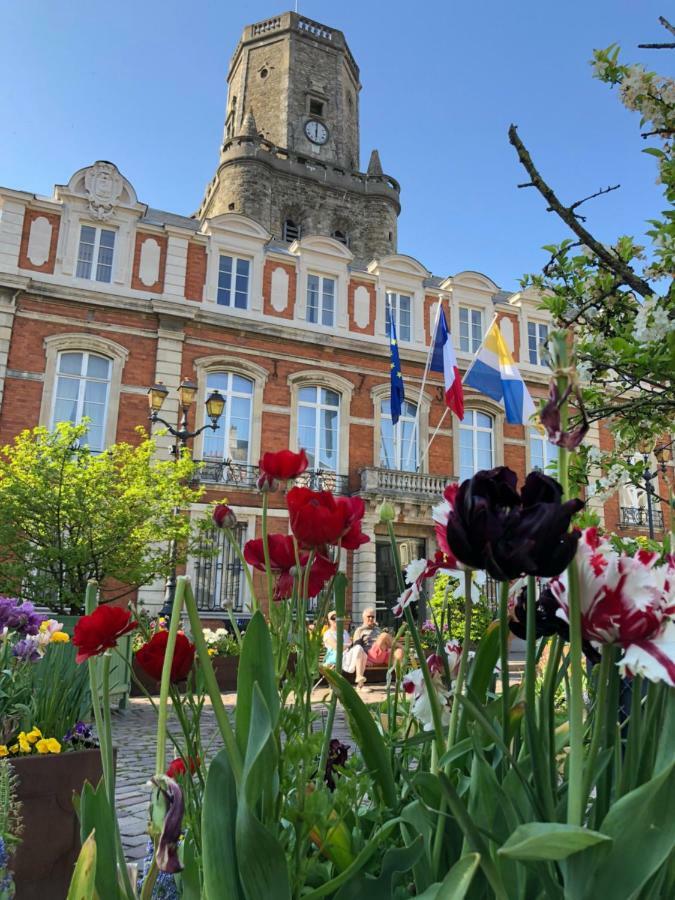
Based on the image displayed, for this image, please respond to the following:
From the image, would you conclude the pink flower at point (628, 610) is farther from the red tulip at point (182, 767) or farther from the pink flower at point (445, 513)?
the red tulip at point (182, 767)

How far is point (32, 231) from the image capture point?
52.0 feet

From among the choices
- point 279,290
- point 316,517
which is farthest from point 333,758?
point 279,290

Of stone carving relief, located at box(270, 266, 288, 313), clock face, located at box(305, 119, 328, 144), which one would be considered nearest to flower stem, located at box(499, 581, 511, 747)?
stone carving relief, located at box(270, 266, 288, 313)

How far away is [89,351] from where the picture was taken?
15812 mm

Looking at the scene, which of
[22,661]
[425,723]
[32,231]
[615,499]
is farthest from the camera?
[615,499]

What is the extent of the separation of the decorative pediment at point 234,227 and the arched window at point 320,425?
4.37m

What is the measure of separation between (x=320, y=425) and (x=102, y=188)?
8.12 metres

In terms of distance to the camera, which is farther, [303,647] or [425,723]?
[425,723]

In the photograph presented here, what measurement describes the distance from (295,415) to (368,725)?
16484 millimetres

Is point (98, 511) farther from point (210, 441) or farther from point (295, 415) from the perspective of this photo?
point (295, 415)

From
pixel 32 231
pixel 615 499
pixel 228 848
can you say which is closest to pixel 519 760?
pixel 228 848

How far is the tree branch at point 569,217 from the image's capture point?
3228 millimetres

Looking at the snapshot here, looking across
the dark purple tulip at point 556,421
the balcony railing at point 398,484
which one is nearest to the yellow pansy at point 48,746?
the dark purple tulip at point 556,421

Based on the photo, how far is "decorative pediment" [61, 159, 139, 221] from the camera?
16594 mm
